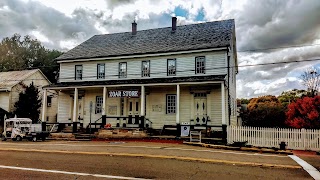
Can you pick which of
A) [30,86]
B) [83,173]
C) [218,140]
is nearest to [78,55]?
[30,86]

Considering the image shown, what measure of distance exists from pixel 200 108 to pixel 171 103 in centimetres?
246

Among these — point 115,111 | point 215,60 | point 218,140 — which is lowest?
point 218,140

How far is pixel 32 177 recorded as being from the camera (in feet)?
25.8

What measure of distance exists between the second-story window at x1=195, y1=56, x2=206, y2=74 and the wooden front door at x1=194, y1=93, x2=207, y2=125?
1874 mm

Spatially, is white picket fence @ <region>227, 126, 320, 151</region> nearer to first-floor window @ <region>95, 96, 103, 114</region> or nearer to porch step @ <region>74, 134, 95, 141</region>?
porch step @ <region>74, 134, 95, 141</region>

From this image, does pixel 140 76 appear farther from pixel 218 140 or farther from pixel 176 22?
pixel 218 140

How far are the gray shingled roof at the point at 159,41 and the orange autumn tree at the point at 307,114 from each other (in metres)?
7.53

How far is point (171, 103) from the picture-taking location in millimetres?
23844

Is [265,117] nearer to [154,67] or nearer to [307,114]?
[307,114]

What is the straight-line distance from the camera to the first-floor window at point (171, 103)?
77.7 feet

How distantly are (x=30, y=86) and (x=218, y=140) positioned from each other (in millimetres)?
23629

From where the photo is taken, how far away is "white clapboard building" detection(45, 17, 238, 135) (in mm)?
22500

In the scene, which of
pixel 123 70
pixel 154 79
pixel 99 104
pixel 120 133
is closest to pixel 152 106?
pixel 154 79

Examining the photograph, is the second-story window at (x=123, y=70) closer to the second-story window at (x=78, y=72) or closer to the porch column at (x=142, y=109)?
the porch column at (x=142, y=109)
